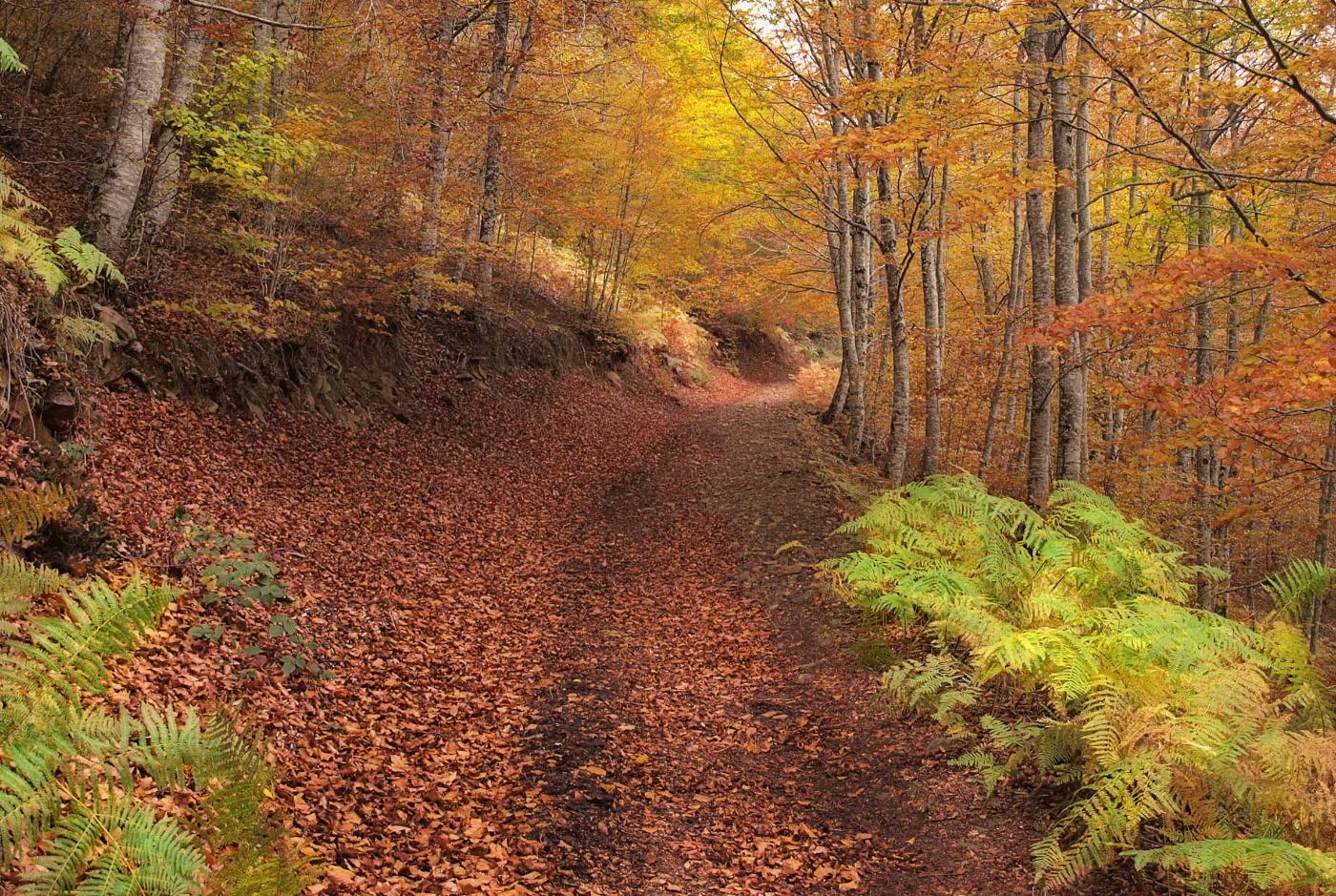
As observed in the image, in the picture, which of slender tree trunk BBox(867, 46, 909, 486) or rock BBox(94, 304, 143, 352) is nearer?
rock BBox(94, 304, 143, 352)

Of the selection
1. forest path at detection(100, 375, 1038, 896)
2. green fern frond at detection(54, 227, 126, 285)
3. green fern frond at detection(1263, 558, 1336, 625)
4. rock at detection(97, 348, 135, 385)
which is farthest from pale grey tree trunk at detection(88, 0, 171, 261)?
green fern frond at detection(1263, 558, 1336, 625)

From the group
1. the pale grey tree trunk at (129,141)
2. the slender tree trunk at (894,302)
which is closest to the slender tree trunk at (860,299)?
the slender tree trunk at (894,302)

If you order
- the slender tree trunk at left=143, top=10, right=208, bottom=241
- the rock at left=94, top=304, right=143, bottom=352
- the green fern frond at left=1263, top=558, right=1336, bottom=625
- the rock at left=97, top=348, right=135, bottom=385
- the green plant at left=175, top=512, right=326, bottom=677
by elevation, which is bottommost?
the green plant at left=175, top=512, right=326, bottom=677

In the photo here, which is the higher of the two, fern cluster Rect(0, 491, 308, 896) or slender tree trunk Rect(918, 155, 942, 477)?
slender tree trunk Rect(918, 155, 942, 477)

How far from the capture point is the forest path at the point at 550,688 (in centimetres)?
425

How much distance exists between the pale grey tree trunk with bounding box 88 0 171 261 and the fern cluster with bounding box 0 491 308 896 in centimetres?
641

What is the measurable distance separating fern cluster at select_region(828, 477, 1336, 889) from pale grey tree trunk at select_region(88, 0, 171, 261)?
8021 mm

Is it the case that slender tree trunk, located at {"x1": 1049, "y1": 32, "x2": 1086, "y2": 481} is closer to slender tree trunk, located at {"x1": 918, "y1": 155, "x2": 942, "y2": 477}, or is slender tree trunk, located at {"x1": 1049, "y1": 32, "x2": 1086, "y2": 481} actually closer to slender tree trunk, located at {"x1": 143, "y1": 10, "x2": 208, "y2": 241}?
slender tree trunk, located at {"x1": 918, "y1": 155, "x2": 942, "y2": 477}

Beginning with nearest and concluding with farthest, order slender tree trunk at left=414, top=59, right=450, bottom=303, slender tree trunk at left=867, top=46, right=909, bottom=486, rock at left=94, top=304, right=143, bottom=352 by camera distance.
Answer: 1. rock at left=94, top=304, right=143, bottom=352
2. slender tree trunk at left=867, top=46, right=909, bottom=486
3. slender tree trunk at left=414, top=59, right=450, bottom=303

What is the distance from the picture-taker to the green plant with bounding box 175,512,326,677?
5297mm

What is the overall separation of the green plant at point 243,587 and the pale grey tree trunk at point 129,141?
380 centimetres

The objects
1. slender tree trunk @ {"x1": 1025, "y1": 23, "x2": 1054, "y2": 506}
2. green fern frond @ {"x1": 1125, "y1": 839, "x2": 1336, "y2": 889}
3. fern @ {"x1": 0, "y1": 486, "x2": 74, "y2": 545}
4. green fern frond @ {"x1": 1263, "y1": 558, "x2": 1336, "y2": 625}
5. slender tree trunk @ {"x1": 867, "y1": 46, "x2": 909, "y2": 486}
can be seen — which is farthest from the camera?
slender tree trunk @ {"x1": 867, "y1": 46, "x2": 909, "y2": 486}

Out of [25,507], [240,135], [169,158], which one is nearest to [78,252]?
[240,135]

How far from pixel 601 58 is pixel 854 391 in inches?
385
